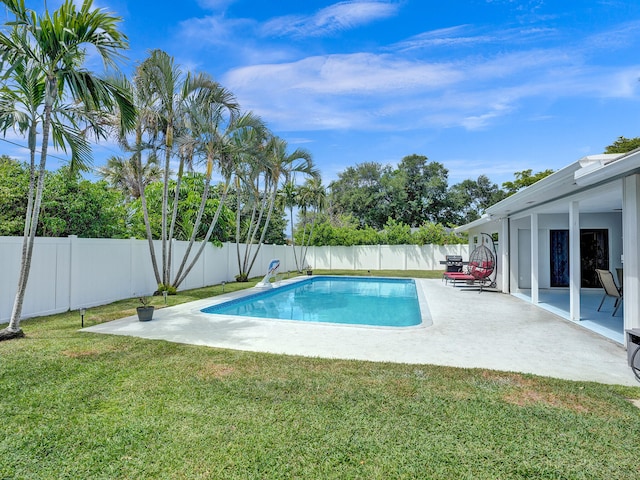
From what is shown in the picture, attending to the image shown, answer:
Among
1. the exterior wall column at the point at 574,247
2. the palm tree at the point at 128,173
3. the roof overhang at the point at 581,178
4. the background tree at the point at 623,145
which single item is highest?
the background tree at the point at 623,145

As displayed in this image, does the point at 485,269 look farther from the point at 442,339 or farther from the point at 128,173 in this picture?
the point at 128,173

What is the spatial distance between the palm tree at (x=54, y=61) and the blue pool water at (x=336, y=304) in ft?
14.7

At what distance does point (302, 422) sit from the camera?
2.95 m

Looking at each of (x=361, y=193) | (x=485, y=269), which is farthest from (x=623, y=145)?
(x=485, y=269)

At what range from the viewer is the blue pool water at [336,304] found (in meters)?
8.91

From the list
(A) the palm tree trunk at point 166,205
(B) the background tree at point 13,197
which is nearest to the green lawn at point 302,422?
(A) the palm tree trunk at point 166,205

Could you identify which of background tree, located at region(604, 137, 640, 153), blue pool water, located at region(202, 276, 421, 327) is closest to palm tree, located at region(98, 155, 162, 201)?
blue pool water, located at region(202, 276, 421, 327)

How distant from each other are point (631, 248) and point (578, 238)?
188 centimetres

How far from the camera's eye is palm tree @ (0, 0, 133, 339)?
5230 millimetres

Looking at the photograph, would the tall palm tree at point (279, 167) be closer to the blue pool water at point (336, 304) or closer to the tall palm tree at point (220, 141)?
the tall palm tree at point (220, 141)

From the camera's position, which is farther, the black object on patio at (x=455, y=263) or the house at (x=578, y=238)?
the black object on patio at (x=455, y=263)

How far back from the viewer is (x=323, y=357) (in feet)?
15.5

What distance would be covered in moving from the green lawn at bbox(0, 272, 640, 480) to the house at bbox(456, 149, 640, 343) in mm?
2499

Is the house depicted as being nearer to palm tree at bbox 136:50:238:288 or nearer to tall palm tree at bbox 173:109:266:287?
tall palm tree at bbox 173:109:266:287
